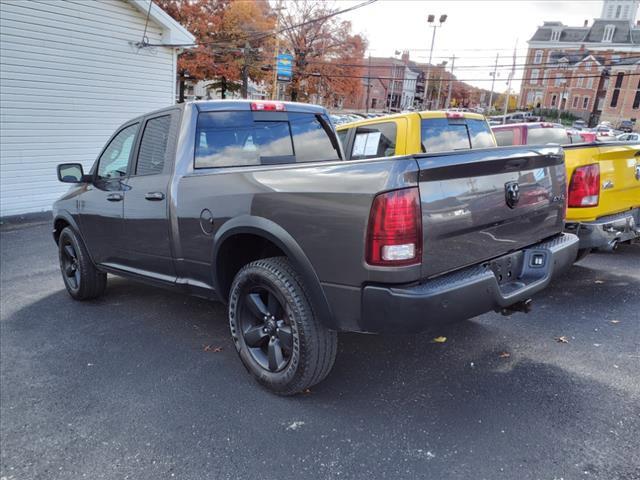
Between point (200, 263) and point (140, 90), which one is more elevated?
point (140, 90)

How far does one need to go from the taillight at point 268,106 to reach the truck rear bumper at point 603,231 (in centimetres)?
296

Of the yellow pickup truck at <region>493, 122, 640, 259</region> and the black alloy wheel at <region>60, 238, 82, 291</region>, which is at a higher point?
the yellow pickup truck at <region>493, 122, 640, 259</region>

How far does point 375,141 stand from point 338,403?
4.08m

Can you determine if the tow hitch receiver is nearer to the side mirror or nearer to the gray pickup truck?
the gray pickup truck

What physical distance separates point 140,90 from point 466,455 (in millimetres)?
12104

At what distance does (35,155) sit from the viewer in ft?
33.3

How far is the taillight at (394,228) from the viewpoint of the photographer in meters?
2.26

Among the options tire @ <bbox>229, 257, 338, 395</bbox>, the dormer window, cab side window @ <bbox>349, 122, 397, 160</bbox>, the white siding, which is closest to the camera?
tire @ <bbox>229, 257, 338, 395</bbox>

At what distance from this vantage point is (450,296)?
2.37 m

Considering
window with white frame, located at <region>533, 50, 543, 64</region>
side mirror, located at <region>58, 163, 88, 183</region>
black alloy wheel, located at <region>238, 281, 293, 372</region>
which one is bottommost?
black alloy wheel, located at <region>238, 281, 293, 372</region>

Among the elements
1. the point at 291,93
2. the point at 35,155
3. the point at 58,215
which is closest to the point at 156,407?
the point at 58,215

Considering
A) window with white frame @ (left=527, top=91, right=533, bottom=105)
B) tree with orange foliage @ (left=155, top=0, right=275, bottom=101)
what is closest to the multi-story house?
window with white frame @ (left=527, top=91, right=533, bottom=105)

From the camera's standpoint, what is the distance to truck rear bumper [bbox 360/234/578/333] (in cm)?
230

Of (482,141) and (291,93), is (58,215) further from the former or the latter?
(291,93)
